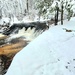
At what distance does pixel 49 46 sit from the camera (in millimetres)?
11641

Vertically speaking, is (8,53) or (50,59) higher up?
(50,59)

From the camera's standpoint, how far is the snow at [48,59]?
8.73 m

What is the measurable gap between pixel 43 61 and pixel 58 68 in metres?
1.15

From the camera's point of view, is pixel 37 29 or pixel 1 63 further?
pixel 37 29

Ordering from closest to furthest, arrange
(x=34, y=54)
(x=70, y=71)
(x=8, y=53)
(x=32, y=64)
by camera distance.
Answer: (x=70, y=71)
(x=32, y=64)
(x=34, y=54)
(x=8, y=53)

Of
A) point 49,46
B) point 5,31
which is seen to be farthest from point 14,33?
point 49,46

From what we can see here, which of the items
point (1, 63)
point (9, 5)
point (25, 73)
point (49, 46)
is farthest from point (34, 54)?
point (9, 5)

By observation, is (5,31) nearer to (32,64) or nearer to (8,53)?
(8,53)

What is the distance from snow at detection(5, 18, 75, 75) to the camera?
344 inches

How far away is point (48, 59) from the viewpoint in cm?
975

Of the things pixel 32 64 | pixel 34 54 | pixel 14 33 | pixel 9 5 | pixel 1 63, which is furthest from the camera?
pixel 9 5

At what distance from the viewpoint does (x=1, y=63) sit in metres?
14.7

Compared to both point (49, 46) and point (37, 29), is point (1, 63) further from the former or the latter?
point (37, 29)

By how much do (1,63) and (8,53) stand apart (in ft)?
8.00
